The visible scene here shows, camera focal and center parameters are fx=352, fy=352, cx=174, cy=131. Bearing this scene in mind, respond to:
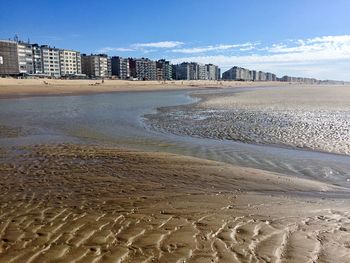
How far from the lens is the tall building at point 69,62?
172m

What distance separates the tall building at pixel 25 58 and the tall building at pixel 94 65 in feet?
121

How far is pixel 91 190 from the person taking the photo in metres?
7.28

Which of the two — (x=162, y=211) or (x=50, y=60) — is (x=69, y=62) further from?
(x=162, y=211)

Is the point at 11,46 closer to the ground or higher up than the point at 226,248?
higher up

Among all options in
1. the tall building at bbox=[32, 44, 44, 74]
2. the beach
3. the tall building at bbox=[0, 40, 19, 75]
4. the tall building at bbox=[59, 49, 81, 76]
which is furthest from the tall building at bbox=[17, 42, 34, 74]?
the beach

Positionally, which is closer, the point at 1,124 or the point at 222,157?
the point at 222,157

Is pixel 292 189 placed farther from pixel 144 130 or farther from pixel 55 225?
pixel 144 130

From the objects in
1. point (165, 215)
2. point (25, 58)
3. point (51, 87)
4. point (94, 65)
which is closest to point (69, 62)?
point (94, 65)

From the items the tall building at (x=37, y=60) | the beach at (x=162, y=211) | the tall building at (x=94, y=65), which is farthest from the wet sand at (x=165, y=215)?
the tall building at (x=94, y=65)

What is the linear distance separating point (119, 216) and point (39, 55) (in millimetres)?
170813

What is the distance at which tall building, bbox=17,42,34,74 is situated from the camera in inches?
5871

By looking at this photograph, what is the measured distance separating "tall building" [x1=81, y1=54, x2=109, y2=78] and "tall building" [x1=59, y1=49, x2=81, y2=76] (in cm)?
609

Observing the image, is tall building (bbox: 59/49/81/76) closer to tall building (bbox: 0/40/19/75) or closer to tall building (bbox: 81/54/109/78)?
tall building (bbox: 81/54/109/78)

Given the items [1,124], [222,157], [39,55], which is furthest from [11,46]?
[222,157]
